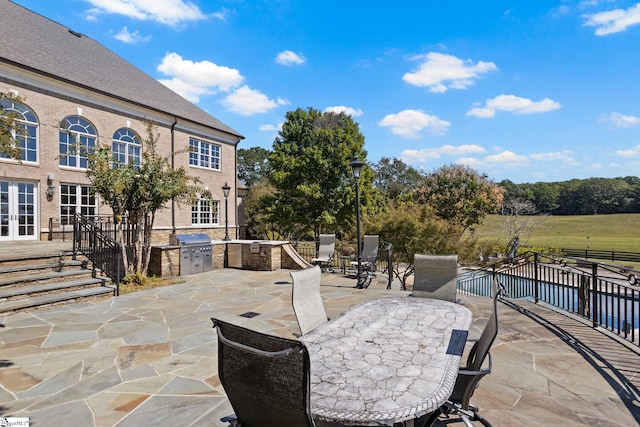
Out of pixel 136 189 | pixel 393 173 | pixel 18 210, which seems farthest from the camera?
pixel 393 173

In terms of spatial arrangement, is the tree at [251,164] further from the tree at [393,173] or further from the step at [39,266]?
the step at [39,266]

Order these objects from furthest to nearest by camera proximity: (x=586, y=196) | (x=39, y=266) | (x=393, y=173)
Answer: (x=586, y=196), (x=393, y=173), (x=39, y=266)

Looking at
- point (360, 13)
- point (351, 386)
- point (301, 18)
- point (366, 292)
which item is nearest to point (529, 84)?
point (360, 13)

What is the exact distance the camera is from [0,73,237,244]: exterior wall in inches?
488

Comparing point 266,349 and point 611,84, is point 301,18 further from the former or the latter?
point 266,349

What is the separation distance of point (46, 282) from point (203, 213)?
43.5 ft

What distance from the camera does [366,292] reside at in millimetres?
7805

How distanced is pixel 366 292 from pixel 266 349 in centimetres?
667

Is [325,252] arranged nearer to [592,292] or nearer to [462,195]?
[592,292]

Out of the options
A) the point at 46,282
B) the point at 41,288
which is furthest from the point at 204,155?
the point at 41,288

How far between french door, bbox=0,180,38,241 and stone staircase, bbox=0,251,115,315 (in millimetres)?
5922

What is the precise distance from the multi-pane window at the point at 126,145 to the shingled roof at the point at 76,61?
5.29 feet

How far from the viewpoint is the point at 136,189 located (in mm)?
8898

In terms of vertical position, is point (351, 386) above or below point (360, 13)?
below
